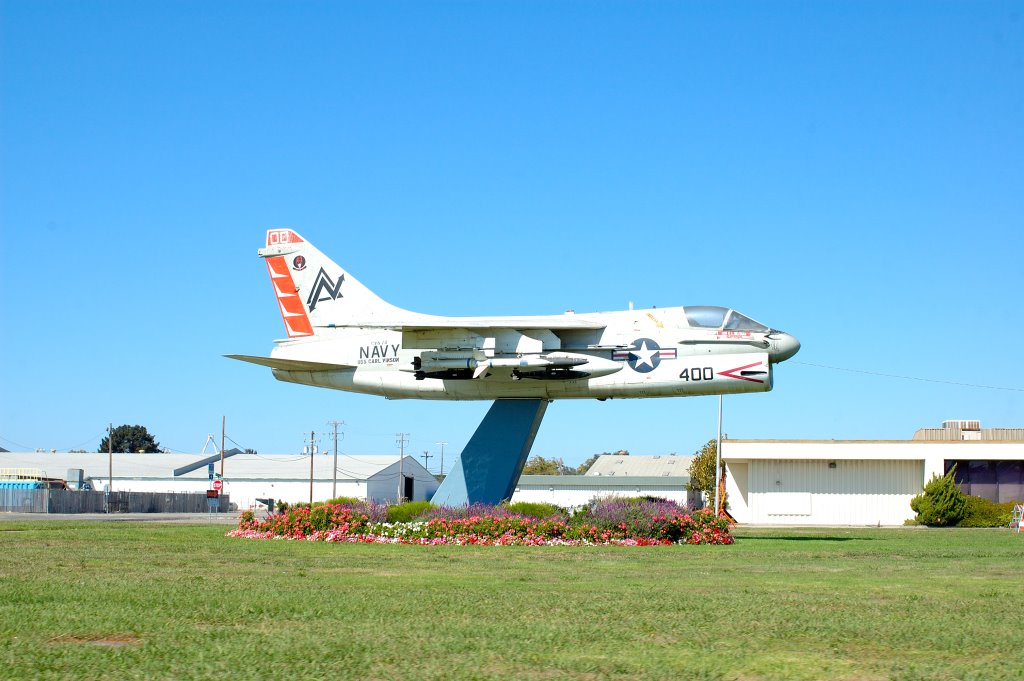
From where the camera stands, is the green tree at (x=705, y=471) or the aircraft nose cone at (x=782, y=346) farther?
the green tree at (x=705, y=471)

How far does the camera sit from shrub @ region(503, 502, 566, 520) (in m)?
25.8

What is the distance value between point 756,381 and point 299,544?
37.1 feet

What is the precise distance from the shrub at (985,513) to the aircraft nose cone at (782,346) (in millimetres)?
23087

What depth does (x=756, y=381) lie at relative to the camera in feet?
84.4

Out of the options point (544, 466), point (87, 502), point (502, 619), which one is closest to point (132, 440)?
point (544, 466)

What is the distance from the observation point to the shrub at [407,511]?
87.2 ft

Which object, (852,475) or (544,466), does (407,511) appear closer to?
(852,475)

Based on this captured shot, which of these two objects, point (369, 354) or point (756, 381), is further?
point (369, 354)

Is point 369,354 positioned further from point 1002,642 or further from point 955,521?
point 955,521

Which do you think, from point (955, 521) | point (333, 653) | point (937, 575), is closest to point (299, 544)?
point (937, 575)

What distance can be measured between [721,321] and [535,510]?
6.45 m

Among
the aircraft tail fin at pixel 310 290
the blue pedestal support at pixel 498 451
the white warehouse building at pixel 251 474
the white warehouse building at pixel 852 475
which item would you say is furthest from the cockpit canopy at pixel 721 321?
the white warehouse building at pixel 251 474

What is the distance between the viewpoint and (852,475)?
50.6 metres

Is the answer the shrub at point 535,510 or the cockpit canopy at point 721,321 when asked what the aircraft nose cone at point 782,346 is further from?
the shrub at point 535,510
